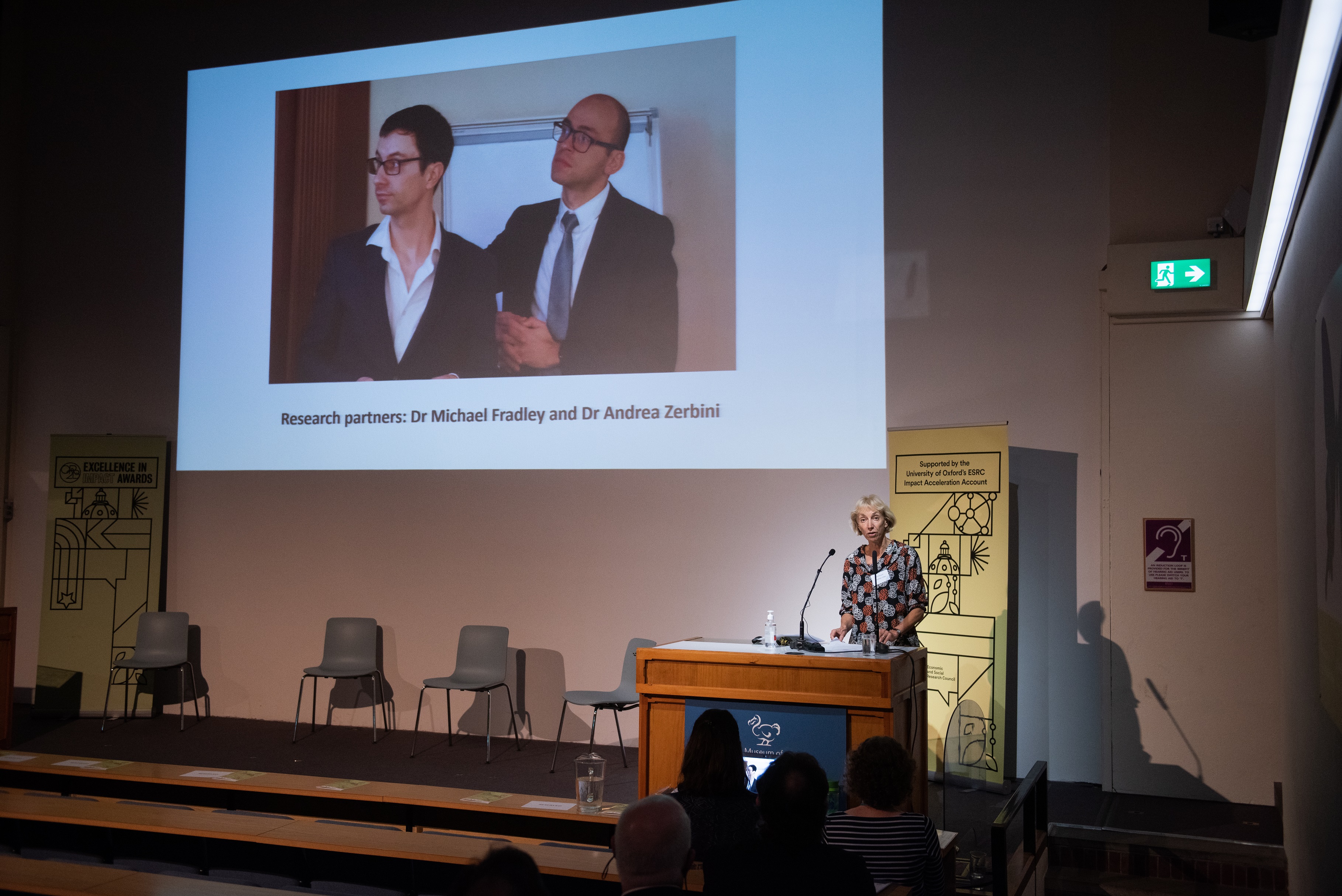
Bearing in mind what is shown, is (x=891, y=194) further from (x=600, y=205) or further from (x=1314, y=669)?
(x=1314, y=669)

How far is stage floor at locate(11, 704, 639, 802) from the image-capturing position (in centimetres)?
558

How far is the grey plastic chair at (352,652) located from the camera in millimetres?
6582

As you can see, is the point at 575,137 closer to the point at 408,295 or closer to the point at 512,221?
the point at 512,221

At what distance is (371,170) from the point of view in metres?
6.91

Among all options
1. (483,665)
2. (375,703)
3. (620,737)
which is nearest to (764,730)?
→ (620,737)

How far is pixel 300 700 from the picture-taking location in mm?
6609

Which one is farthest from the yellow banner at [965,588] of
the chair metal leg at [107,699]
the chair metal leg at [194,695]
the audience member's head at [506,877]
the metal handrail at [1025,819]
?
the chair metal leg at [107,699]

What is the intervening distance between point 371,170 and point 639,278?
200cm

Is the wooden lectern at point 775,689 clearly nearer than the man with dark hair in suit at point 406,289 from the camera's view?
Yes

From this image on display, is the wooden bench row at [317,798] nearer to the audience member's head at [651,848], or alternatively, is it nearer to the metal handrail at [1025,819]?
the metal handrail at [1025,819]

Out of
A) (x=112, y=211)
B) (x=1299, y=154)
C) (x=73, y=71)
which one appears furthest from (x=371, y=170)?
(x=1299, y=154)

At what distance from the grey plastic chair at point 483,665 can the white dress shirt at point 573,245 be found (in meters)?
1.93

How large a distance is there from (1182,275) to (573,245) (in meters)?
3.33

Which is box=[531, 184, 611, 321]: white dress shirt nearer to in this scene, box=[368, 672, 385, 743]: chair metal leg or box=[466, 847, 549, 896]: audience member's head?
box=[368, 672, 385, 743]: chair metal leg
